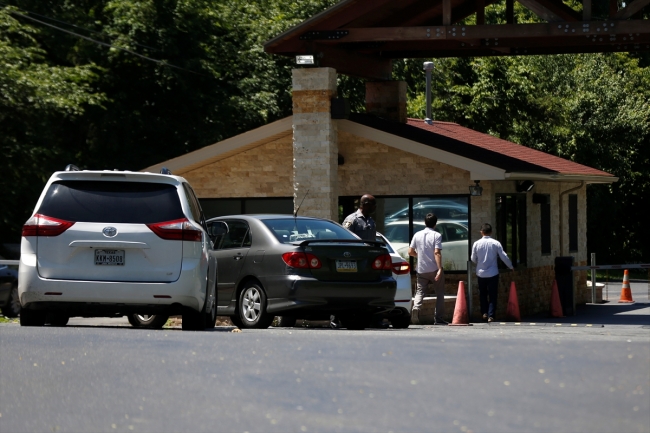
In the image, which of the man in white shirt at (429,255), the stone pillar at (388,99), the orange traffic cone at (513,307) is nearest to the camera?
the man in white shirt at (429,255)

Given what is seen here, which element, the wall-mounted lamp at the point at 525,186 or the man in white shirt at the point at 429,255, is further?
the wall-mounted lamp at the point at 525,186

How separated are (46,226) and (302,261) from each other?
3.74 metres

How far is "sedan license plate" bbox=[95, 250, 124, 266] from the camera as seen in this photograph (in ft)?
44.0

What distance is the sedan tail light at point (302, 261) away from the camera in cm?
1593

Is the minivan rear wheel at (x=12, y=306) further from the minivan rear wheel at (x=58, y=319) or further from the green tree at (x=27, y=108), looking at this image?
the green tree at (x=27, y=108)

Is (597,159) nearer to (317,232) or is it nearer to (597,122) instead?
(597,122)

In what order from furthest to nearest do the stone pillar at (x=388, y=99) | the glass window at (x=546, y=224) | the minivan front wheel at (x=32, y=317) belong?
the stone pillar at (x=388, y=99), the glass window at (x=546, y=224), the minivan front wheel at (x=32, y=317)

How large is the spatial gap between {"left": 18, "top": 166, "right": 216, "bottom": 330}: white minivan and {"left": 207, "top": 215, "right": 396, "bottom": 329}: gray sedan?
5.94ft

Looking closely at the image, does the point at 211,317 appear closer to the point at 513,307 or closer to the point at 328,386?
the point at 328,386

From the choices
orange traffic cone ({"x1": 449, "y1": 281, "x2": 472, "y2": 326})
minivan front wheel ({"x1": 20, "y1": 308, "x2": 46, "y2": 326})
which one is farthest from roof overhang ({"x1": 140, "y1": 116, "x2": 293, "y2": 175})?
minivan front wheel ({"x1": 20, "y1": 308, "x2": 46, "y2": 326})

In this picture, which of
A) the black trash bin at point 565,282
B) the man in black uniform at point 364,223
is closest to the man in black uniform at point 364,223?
the man in black uniform at point 364,223

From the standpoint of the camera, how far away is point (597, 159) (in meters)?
46.7

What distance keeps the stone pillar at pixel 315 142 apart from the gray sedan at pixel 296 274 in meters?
7.07

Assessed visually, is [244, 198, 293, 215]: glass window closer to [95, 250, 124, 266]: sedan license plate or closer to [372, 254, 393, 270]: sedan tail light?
[372, 254, 393, 270]: sedan tail light
